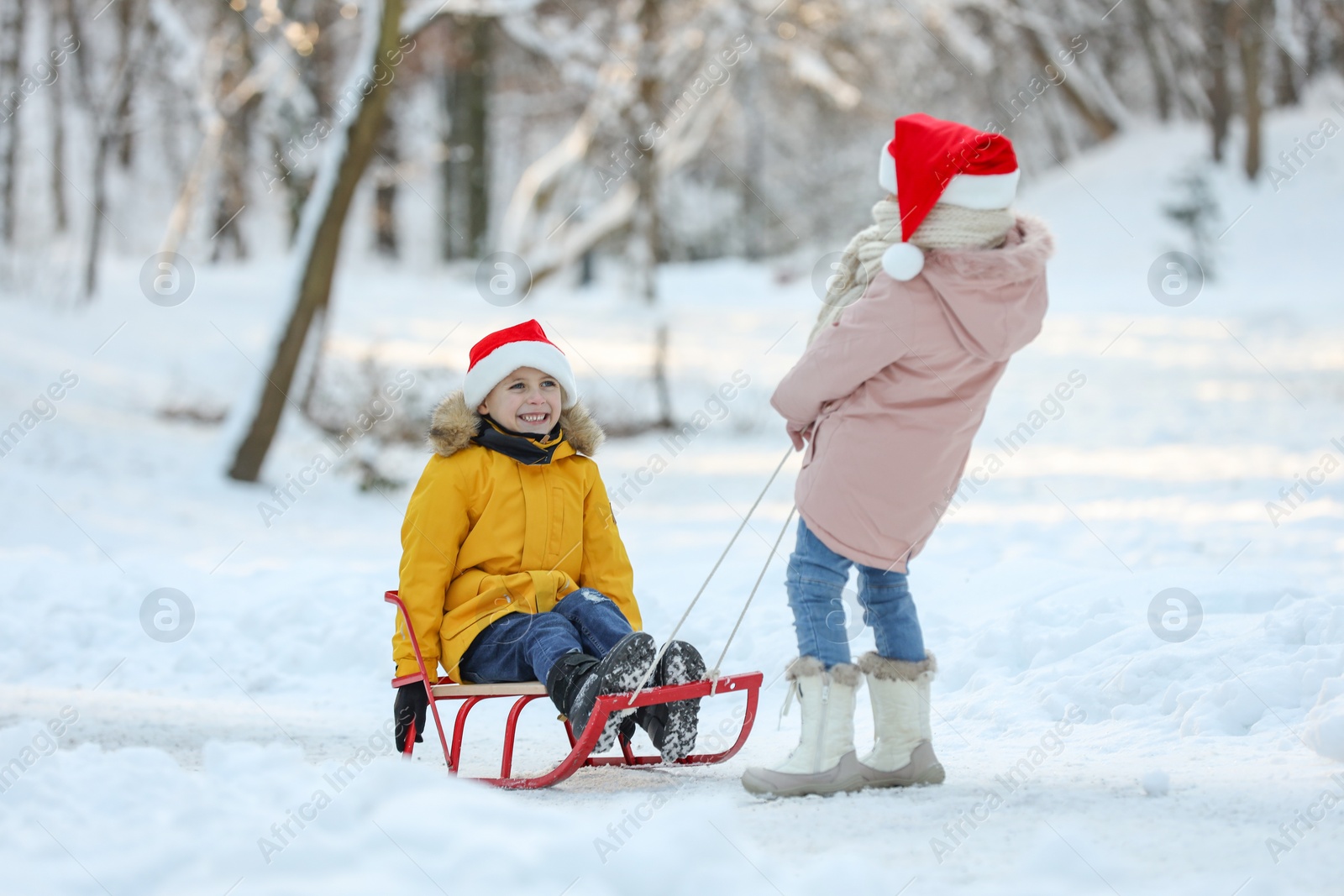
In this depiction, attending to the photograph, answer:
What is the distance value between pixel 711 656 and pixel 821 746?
1.63 meters

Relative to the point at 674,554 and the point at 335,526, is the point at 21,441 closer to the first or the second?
the point at 335,526

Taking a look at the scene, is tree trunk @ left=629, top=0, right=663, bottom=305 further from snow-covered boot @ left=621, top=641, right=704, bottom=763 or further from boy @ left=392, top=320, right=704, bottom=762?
snow-covered boot @ left=621, top=641, right=704, bottom=763

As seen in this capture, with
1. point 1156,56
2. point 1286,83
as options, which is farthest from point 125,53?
point 1286,83

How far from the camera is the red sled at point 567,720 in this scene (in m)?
3.12

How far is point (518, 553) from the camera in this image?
360cm

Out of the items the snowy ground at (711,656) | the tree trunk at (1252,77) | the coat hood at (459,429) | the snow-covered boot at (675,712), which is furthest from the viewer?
the tree trunk at (1252,77)

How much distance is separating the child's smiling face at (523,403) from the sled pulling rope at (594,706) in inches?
23.5

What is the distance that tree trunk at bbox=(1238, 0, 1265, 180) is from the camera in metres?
21.5

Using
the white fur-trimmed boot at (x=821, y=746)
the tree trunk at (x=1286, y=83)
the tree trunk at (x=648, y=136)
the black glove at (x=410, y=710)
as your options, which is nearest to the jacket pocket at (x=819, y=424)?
the white fur-trimmed boot at (x=821, y=746)

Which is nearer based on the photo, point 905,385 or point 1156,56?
point 905,385

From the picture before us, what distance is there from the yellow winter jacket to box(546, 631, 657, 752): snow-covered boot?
0.39m

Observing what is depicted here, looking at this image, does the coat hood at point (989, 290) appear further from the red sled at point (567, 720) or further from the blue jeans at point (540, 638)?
the blue jeans at point (540, 638)

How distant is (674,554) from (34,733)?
411 cm

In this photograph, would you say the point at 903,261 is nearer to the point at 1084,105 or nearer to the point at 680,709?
the point at 680,709
